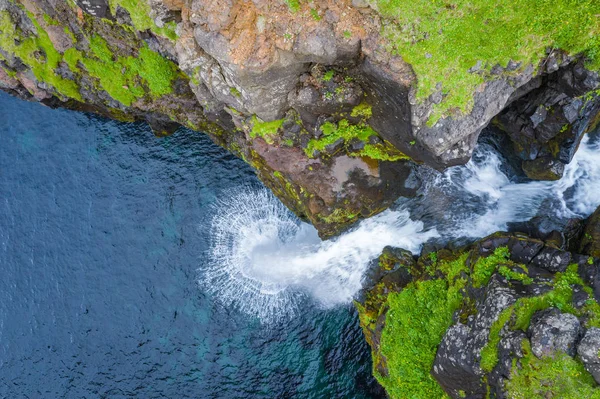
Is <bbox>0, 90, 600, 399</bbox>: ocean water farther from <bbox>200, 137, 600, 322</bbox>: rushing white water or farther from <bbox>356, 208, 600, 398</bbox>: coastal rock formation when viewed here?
<bbox>356, 208, 600, 398</bbox>: coastal rock formation

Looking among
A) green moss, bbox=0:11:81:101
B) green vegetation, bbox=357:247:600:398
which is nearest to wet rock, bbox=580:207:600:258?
green vegetation, bbox=357:247:600:398

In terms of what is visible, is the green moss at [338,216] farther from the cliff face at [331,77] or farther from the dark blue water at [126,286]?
the dark blue water at [126,286]

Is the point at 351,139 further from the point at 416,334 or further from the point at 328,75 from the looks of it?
the point at 416,334

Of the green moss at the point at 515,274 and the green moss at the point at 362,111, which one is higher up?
the green moss at the point at 362,111

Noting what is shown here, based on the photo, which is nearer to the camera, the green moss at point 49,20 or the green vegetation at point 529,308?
the green vegetation at point 529,308

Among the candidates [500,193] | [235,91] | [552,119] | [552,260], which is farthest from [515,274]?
[235,91]

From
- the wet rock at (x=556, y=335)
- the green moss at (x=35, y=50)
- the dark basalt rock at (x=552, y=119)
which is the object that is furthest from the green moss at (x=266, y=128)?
the green moss at (x=35, y=50)
